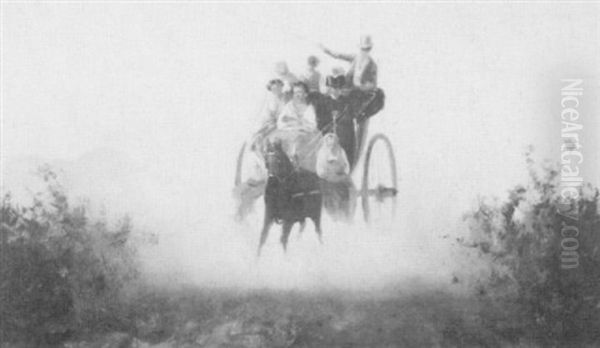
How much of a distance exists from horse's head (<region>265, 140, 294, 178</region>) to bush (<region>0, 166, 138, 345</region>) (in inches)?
38.5

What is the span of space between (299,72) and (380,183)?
2.84 feet

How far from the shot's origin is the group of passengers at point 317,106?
554cm

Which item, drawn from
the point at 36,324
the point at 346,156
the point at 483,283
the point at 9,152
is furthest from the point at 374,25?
the point at 36,324

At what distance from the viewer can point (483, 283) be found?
552cm

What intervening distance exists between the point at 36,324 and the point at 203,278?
1.08 m

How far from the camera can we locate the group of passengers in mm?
5535

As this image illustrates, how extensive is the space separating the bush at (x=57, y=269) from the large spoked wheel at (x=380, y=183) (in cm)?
153

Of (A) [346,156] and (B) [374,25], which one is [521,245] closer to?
(A) [346,156]

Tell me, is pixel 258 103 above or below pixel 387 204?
above

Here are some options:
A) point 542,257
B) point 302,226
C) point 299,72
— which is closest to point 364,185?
point 302,226

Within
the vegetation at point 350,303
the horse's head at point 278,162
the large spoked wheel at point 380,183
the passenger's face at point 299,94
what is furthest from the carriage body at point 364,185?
the vegetation at point 350,303

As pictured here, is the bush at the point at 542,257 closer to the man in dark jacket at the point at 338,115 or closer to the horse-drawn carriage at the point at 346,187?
the horse-drawn carriage at the point at 346,187

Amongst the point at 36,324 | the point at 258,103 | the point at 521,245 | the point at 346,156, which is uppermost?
the point at 258,103

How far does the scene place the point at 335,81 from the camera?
5.55 metres
